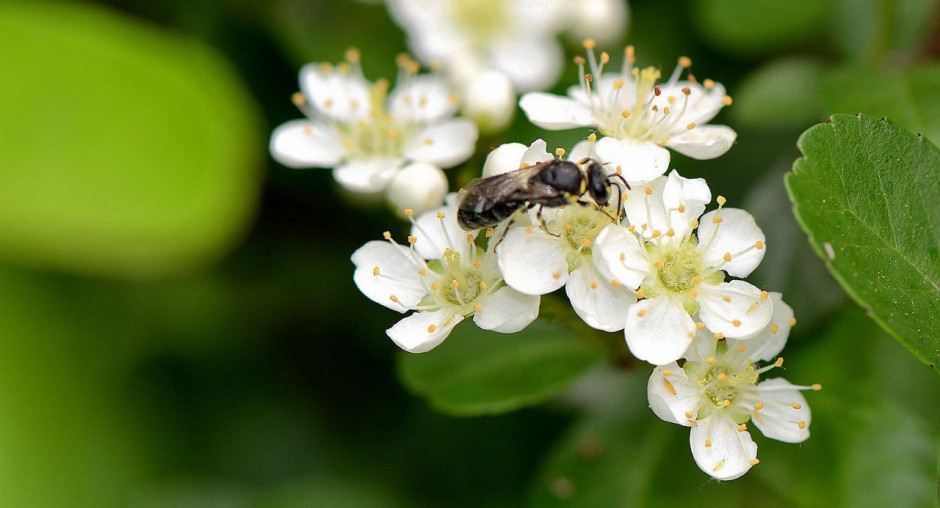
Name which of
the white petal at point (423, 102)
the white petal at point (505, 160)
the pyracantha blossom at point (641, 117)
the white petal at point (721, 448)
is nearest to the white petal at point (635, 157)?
the pyracantha blossom at point (641, 117)

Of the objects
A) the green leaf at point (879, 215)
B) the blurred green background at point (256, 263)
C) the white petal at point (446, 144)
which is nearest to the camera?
the green leaf at point (879, 215)

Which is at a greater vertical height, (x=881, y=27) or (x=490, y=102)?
(x=490, y=102)

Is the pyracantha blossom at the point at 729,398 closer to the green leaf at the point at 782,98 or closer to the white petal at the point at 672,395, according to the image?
the white petal at the point at 672,395

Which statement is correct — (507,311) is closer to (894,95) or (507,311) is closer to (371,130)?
(371,130)

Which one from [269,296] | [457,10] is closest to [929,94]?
[457,10]

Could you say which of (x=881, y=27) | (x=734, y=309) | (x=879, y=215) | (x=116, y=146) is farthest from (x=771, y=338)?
(x=116, y=146)
